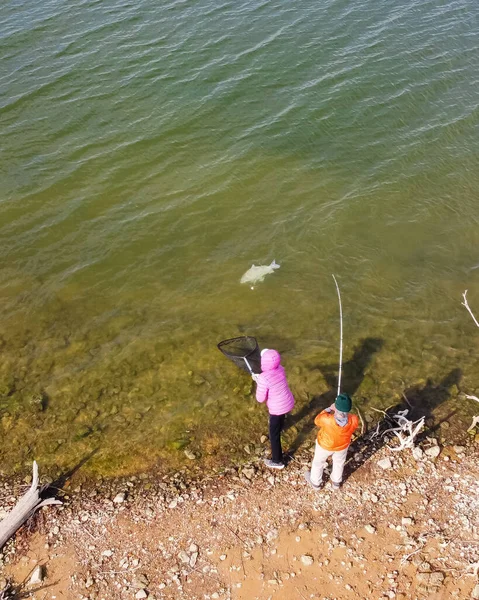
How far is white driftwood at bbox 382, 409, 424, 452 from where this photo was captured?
9.10 meters

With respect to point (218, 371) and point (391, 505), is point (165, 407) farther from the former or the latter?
point (391, 505)

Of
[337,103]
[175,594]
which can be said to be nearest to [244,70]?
[337,103]

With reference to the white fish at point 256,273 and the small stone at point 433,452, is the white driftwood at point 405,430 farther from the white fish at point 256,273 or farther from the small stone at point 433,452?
the white fish at point 256,273

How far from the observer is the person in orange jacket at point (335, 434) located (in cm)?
754

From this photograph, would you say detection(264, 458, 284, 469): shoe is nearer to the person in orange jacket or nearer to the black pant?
the black pant

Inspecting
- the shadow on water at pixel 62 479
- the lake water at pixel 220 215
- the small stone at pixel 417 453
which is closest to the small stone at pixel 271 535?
the lake water at pixel 220 215

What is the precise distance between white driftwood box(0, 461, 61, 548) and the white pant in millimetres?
4388

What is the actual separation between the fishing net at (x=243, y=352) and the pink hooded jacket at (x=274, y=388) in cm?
183

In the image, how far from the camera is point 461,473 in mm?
8797

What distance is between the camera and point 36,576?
25.0 ft

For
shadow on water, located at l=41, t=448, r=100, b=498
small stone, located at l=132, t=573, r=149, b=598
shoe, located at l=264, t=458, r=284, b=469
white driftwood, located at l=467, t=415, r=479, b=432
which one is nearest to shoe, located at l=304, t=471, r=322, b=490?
shoe, located at l=264, t=458, r=284, b=469

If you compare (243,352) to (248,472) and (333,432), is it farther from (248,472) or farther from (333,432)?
(333,432)

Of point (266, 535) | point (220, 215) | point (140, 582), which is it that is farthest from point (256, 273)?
point (140, 582)

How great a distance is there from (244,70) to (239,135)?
447 centimetres
